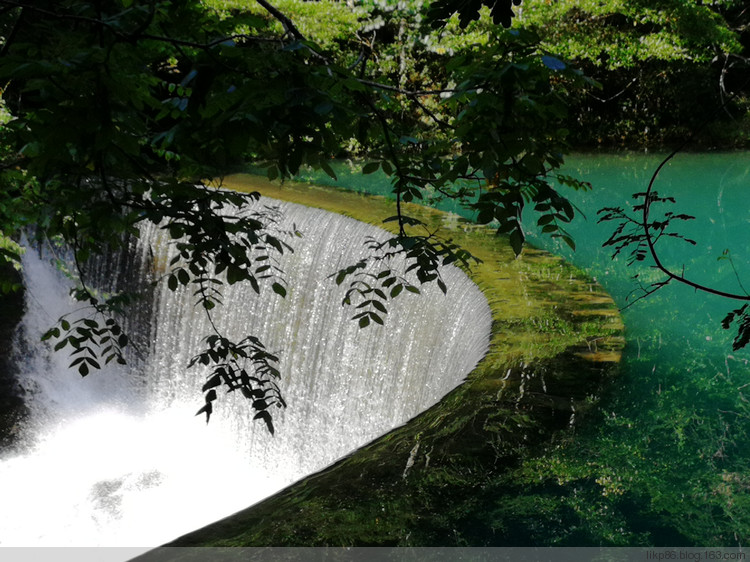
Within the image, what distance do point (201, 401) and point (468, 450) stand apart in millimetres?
3897

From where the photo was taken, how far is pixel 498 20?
132 centimetres

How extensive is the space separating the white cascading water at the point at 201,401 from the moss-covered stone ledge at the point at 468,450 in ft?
1.27

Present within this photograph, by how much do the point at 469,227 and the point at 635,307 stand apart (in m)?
1.60

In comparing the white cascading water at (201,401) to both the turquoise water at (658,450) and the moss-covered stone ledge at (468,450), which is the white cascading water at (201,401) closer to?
the moss-covered stone ledge at (468,450)

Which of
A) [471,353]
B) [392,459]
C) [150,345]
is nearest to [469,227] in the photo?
[471,353]

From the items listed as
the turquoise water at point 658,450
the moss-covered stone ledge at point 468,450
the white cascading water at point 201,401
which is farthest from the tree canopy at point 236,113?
the white cascading water at point 201,401

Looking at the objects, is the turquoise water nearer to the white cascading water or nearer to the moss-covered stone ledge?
the moss-covered stone ledge

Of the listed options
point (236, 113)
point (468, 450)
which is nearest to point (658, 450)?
point (468, 450)

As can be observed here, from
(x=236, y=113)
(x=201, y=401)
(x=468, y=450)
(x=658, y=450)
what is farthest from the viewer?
(x=201, y=401)

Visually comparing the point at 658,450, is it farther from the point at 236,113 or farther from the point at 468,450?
the point at 236,113

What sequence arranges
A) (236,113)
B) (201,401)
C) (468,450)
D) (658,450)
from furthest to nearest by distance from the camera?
(201,401)
(658,450)
(468,450)
(236,113)

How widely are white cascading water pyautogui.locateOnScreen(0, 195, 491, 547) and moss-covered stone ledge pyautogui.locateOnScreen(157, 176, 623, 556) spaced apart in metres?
0.39

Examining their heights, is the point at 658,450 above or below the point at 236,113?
below

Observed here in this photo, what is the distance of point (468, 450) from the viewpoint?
2568 mm
